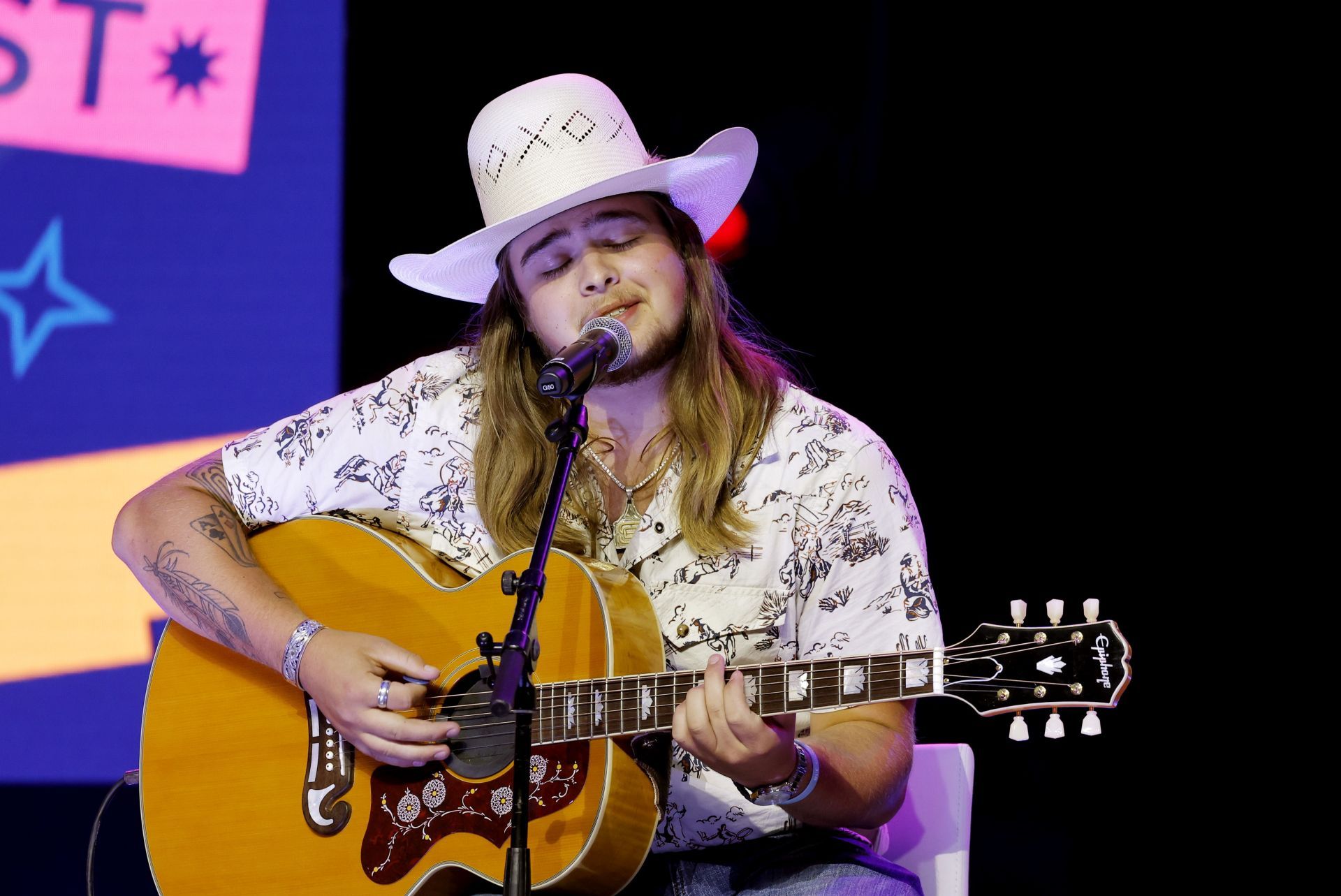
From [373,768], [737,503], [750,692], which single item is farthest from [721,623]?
[373,768]

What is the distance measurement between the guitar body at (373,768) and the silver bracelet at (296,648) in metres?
0.09

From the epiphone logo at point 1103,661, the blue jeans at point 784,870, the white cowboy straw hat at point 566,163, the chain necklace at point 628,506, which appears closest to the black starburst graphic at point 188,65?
the white cowboy straw hat at point 566,163

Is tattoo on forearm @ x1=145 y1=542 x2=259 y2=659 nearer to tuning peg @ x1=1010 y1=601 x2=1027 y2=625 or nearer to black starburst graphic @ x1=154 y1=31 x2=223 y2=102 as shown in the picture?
tuning peg @ x1=1010 y1=601 x2=1027 y2=625

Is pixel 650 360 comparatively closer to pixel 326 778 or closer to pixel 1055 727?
pixel 326 778

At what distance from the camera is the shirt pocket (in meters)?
2.44

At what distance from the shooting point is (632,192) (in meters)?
2.69

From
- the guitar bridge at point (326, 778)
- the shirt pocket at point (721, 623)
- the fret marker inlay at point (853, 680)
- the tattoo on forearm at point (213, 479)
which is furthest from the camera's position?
the tattoo on forearm at point (213, 479)

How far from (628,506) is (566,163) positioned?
733 millimetres

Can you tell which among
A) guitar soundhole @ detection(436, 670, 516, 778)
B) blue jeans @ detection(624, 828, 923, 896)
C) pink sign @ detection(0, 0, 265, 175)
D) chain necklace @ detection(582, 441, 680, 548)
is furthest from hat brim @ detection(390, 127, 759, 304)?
pink sign @ detection(0, 0, 265, 175)

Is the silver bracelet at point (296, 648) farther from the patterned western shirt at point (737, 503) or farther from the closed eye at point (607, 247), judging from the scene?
the closed eye at point (607, 247)

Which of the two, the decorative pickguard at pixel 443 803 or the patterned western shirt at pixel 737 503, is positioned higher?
the patterned western shirt at pixel 737 503

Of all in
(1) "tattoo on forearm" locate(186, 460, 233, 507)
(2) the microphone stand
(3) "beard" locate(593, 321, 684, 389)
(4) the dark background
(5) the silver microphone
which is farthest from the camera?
(4) the dark background

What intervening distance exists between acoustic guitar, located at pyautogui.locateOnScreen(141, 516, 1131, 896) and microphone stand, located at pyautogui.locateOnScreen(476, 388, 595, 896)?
39mm

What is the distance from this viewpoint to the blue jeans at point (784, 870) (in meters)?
2.21
